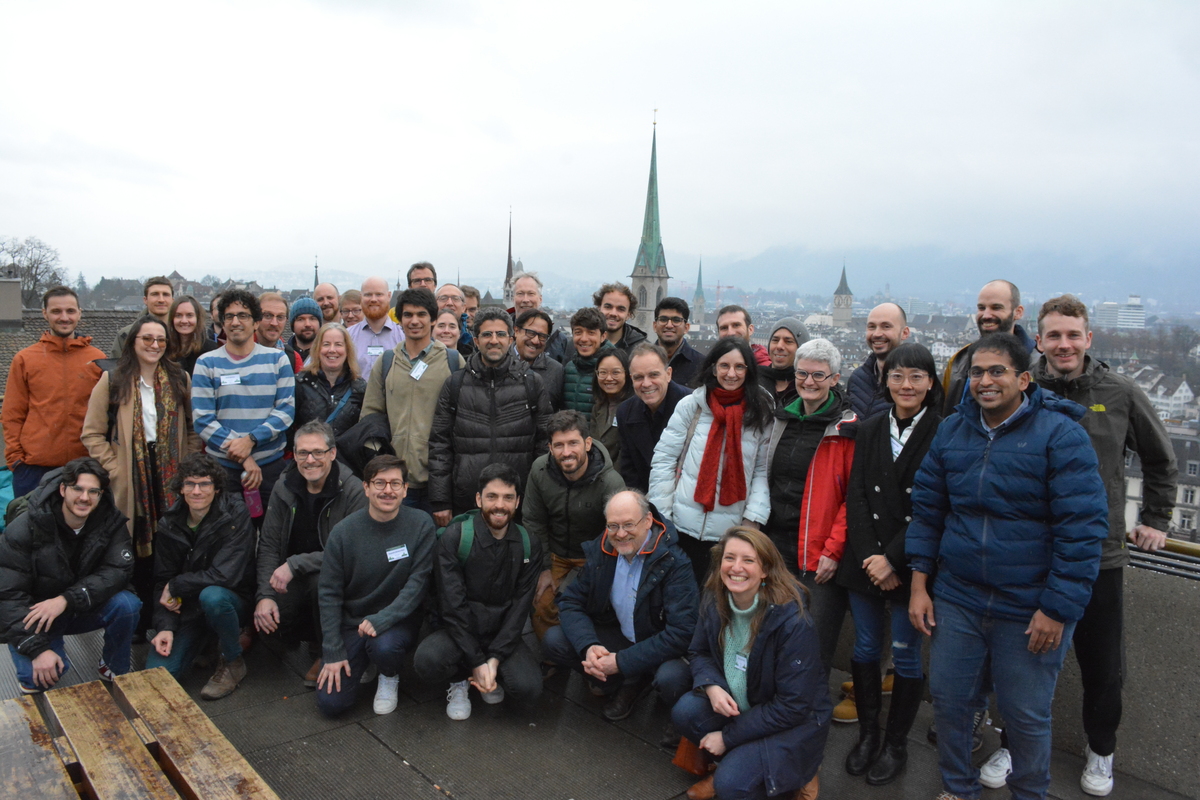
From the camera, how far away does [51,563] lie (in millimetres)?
4168

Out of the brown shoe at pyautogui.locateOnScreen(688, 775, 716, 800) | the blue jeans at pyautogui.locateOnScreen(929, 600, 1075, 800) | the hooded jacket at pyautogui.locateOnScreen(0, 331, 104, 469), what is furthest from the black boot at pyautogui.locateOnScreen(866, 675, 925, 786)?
the hooded jacket at pyautogui.locateOnScreen(0, 331, 104, 469)

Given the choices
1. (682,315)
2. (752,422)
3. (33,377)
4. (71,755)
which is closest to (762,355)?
(682,315)

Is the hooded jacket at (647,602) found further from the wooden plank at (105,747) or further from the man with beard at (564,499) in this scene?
the wooden plank at (105,747)

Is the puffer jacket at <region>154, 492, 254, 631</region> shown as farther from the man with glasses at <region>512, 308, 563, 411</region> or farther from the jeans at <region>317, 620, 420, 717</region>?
the man with glasses at <region>512, 308, 563, 411</region>

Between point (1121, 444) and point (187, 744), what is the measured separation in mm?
4232

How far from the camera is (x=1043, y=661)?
3.08m

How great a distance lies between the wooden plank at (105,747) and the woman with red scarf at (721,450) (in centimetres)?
269

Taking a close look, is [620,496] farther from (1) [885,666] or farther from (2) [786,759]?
(1) [885,666]

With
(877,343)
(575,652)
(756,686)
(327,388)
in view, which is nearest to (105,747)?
(575,652)

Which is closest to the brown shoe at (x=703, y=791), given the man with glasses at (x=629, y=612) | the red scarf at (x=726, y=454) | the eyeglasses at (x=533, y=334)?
the man with glasses at (x=629, y=612)

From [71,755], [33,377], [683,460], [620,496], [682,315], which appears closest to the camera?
[71,755]

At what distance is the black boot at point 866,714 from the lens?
369 centimetres

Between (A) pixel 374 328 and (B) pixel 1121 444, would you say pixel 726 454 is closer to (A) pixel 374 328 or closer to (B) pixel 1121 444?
(B) pixel 1121 444

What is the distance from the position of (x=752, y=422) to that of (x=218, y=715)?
3374 mm
